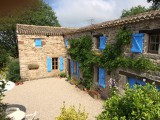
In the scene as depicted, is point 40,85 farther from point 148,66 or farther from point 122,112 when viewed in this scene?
point 122,112

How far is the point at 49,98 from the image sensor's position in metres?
11.7

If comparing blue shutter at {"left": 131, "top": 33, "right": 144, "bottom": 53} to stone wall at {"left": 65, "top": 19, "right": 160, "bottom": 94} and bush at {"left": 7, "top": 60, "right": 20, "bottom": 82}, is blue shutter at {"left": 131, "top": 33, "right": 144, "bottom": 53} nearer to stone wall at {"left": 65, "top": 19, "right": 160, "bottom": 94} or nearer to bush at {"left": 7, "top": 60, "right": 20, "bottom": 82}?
stone wall at {"left": 65, "top": 19, "right": 160, "bottom": 94}

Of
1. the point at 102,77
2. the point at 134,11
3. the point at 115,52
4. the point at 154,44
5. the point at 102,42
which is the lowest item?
the point at 102,77

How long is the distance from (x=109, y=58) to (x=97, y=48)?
6.90 feet

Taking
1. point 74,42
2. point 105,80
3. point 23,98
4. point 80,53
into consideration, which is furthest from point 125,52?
point 23,98

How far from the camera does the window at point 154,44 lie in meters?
6.99

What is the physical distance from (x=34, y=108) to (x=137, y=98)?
26.6 ft

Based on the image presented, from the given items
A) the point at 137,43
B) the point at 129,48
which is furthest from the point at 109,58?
the point at 137,43

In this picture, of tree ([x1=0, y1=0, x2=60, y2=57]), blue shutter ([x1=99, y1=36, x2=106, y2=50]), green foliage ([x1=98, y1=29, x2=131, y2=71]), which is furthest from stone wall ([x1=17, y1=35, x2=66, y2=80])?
tree ([x1=0, y1=0, x2=60, y2=57])

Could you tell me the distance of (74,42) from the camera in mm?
14258

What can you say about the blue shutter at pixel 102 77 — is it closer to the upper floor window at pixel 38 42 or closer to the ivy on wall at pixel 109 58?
the ivy on wall at pixel 109 58

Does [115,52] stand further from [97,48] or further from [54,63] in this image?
[54,63]

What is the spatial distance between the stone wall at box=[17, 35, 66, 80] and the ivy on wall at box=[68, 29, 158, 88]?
10.9 feet

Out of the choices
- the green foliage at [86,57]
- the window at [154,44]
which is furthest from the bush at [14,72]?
the window at [154,44]
